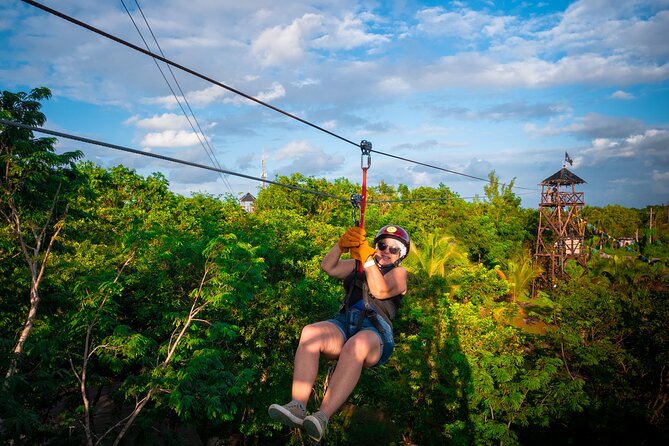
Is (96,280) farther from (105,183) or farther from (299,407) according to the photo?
(105,183)

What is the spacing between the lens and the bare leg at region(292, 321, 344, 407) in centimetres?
334

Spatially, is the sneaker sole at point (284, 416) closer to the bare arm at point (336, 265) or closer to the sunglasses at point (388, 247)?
the bare arm at point (336, 265)

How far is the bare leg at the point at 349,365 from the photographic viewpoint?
331 cm

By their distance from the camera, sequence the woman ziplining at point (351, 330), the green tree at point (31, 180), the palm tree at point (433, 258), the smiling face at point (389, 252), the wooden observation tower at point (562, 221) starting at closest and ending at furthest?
the woman ziplining at point (351, 330), the smiling face at point (389, 252), the green tree at point (31, 180), the palm tree at point (433, 258), the wooden observation tower at point (562, 221)

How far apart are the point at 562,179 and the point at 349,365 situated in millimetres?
28448

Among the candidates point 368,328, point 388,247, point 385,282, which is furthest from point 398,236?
point 368,328

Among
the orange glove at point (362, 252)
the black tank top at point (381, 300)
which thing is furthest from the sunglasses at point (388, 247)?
the orange glove at point (362, 252)

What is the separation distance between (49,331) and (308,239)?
8890 mm

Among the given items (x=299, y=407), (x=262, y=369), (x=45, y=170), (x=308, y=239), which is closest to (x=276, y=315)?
(x=262, y=369)

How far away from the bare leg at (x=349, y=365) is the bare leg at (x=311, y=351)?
0.13 m

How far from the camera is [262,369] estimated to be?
12297mm

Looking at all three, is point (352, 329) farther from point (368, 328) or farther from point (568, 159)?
point (568, 159)

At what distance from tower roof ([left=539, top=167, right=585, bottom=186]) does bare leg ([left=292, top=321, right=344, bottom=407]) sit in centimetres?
2799

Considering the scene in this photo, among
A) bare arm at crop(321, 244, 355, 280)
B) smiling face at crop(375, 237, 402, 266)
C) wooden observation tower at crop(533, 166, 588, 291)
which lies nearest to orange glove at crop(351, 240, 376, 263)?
bare arm at crop(321, 244, 355, 280)
